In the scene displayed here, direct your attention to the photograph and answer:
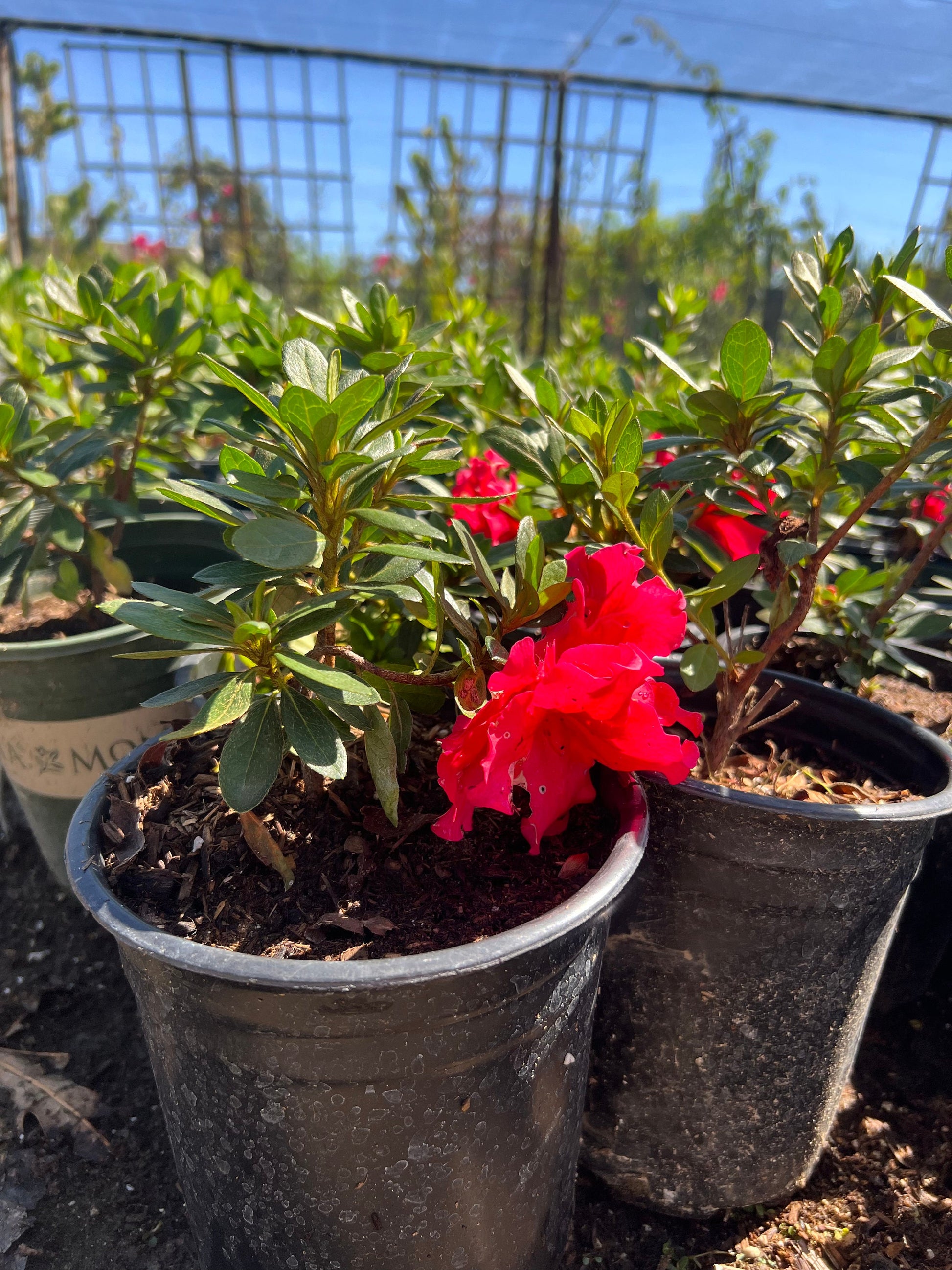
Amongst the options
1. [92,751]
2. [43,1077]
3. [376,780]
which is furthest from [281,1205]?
[92,751]

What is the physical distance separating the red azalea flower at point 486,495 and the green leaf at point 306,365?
0.27m

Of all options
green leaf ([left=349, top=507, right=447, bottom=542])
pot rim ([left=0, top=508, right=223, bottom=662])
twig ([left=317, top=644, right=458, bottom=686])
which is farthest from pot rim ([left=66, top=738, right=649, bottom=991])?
pot rim ([left=0, top=508, right=223, bottom=662])

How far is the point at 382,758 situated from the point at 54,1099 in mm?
979

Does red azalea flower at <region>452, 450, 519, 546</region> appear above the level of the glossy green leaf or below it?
below

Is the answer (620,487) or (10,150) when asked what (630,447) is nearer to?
(620,487)

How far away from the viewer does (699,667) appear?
0.96m

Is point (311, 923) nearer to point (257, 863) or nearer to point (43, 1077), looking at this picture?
point (257, 863)

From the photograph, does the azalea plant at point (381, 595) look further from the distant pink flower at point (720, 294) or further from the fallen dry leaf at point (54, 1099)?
the distant pink flower at point (720, 294)

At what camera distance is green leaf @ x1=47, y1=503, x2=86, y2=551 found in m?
1.41

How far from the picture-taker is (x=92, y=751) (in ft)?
5.21

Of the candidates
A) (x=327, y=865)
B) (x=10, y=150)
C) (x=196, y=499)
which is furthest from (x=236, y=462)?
(x=10, y=150)

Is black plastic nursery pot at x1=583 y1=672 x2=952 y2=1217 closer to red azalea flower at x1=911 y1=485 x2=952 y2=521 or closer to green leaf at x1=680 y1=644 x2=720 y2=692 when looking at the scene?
green leaf at x1=680 y1=644 x2=720 y2=692

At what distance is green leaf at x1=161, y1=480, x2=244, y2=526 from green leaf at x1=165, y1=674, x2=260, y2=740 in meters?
0.15

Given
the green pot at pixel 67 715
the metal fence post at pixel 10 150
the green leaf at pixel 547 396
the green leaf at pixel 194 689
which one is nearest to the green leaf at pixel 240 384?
the green leaf at pixel 194 689
